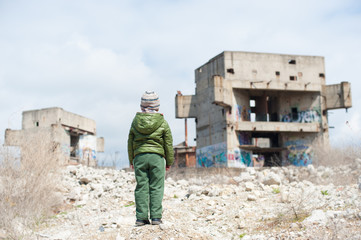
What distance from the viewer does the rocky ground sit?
5711 millimetres

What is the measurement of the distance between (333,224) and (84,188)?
8.58 meters

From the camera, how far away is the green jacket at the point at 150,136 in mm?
5746

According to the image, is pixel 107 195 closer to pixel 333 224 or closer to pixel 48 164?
pixel 48 164

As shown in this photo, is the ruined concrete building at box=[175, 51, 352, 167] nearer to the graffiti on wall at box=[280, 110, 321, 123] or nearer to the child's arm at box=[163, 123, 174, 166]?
the graffiti on wall at box=[280, 110, 321, 123]

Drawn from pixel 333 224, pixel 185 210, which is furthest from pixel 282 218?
pixel 185 210

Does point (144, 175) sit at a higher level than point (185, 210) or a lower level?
higher

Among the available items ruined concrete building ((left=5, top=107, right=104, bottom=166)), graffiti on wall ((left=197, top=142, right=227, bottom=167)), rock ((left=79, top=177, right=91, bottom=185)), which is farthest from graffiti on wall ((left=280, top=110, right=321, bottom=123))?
rock ((left=79, top=177, right=91, bottom=185))

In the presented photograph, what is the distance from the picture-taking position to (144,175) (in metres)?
5.73

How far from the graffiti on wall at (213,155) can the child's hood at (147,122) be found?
25498 millimetres

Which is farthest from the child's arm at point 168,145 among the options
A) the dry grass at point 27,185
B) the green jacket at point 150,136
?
the dry grass at point 27,185

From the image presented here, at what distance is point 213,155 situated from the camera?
32625 millimetres

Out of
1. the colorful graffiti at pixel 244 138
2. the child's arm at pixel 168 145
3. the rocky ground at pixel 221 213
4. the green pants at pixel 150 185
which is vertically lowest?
the rocky ground at pixel 221 213

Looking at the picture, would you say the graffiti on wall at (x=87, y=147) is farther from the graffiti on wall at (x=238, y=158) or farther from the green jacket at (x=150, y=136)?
the green jacket at (x=150, y=136)

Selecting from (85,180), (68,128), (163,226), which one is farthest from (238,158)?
(163,226)
